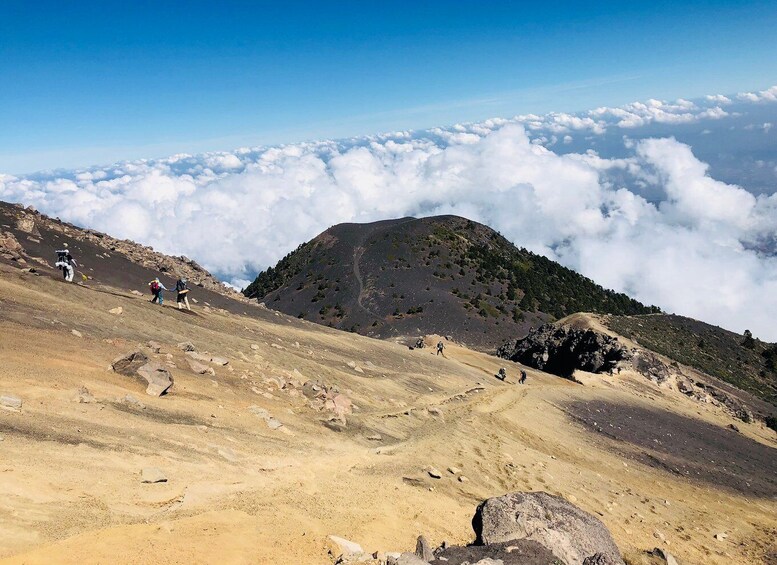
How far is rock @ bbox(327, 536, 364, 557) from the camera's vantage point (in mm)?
9661

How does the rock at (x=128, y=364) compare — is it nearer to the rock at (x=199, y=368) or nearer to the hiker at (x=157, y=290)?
the rock at (x=199, y=368)

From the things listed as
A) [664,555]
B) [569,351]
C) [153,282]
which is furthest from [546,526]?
[569,351]

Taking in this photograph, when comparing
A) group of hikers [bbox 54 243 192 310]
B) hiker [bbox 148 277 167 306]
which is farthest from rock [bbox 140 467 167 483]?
hiker [bbox 148 277 167 306]

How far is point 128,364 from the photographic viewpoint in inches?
635

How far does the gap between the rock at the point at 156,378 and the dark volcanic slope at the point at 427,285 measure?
6567cm

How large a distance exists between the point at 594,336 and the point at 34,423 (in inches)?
2115

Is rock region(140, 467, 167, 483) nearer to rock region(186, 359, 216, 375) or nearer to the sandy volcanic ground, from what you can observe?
the sandy volcanic ground

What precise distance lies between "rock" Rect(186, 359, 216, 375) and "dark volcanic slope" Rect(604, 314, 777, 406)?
181 ft

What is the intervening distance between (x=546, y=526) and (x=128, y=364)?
1367 centimetres

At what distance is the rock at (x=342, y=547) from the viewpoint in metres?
9.66

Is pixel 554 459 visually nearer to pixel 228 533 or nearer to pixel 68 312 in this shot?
pixel 228 533

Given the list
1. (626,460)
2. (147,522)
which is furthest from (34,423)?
(626,460)

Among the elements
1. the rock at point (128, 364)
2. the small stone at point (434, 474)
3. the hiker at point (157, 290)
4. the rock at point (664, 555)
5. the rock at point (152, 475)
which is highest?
the hiker at point (157, 290)

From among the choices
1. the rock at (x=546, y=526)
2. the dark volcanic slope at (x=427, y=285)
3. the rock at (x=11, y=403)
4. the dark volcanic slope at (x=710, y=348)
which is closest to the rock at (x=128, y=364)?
the rock at (x=11, y=403)
